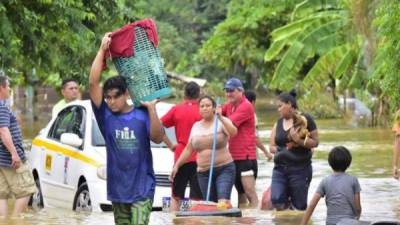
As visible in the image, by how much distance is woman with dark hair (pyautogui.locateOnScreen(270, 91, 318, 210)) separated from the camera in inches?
501

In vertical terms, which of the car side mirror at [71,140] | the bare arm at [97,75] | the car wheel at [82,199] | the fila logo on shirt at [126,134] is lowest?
the car wheel at [82,199]

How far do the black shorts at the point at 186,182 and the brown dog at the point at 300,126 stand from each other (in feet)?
4.39

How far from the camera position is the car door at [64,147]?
14.1 m

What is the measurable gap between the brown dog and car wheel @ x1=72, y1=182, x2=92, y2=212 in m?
2.61

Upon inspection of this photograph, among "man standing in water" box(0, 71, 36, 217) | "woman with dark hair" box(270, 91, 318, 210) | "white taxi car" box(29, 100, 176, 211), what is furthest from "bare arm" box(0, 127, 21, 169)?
"woman with dark hair" box(270, 91, 318, 210)

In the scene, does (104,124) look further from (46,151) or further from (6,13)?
(6,13)

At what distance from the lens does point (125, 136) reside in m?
8.84

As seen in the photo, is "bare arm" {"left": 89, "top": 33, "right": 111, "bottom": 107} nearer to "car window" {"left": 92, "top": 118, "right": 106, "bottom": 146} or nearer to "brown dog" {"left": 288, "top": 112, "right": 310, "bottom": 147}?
"brown dog" {"left": 288, "top": 112, "right": 310, "bottom": 147}

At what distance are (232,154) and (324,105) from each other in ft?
98.0

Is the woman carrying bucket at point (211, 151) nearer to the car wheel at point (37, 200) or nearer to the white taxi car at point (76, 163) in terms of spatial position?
the white taxi car at point (76, 163)

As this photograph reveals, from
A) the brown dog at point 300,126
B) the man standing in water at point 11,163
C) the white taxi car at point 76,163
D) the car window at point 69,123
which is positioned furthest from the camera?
the car window at point 69,123

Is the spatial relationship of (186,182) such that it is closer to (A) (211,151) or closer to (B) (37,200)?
(A) (211,151)

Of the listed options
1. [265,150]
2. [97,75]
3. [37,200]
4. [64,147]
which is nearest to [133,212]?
[97,75]

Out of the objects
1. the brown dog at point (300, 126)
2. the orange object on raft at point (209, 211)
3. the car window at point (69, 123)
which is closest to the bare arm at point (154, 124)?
the orange object on raft at point (209, 211)
